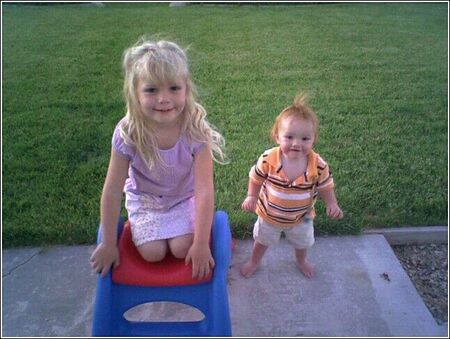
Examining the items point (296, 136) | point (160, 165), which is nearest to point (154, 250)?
point (160, 165)

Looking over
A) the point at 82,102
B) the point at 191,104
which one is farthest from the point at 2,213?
the point at 82,102

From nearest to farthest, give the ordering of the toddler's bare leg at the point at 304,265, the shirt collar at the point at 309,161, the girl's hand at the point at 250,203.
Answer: the shirt collar at the point at 309,161 → the girl's hand at the point at 250,203 → the toddler's bare leg at the point at 304,265

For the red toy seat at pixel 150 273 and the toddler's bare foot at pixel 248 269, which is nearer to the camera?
the red toy seat at pixel 150 273

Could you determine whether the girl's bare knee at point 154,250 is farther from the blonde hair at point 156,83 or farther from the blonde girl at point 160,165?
the blonde hair at point 156,83

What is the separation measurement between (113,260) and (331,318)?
1.10 m

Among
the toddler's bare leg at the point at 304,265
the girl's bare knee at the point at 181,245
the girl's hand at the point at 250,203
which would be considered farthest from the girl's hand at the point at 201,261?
the toddler's bare leg at the point at 304,265

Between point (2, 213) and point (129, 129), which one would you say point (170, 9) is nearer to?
point (2, 213)

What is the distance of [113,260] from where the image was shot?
1988 mm

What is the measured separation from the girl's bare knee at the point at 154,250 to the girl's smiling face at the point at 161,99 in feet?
1.80

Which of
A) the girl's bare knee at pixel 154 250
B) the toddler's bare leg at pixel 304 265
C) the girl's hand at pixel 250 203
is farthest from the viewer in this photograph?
the toddler's bare leg at pixel 304 265

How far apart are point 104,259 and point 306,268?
1.14 meters

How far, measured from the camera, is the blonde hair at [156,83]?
1.99 metres

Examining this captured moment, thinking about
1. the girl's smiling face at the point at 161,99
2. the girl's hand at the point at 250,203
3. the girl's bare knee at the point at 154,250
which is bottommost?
the girl's bare knee at the point at 154,250

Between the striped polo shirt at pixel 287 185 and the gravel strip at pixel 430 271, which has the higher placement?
the striped polo shirt at pixel 287 185
